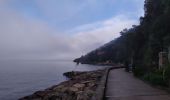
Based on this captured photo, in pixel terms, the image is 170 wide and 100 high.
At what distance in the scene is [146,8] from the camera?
39.1 m

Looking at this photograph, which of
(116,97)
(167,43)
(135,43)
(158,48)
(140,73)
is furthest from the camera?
(135,43)

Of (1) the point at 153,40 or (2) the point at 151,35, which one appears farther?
(2) the point at 151,35

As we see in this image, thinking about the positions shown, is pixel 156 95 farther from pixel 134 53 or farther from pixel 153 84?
pixel 134 53

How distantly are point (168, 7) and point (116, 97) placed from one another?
8741 mm

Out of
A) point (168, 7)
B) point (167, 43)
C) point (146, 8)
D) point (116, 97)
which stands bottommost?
point (116, 97)

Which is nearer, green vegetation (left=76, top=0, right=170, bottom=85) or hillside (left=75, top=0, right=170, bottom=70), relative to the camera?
Answer: green vegetation (left=76, top=0, right=170, bottom=85)

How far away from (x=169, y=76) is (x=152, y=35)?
13.3m

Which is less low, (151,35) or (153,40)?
(151,35)

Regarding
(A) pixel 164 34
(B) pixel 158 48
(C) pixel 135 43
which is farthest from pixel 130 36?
(A) pixel 164 34

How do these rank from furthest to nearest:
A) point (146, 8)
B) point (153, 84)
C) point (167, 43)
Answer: point (146, 8), point (167, 43), point (153, 84)

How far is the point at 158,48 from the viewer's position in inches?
1302

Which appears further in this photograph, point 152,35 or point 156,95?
point 152,35

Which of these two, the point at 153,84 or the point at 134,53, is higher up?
the point at 134,53

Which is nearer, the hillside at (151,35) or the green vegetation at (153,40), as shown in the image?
the green vegetation at (153,40)
